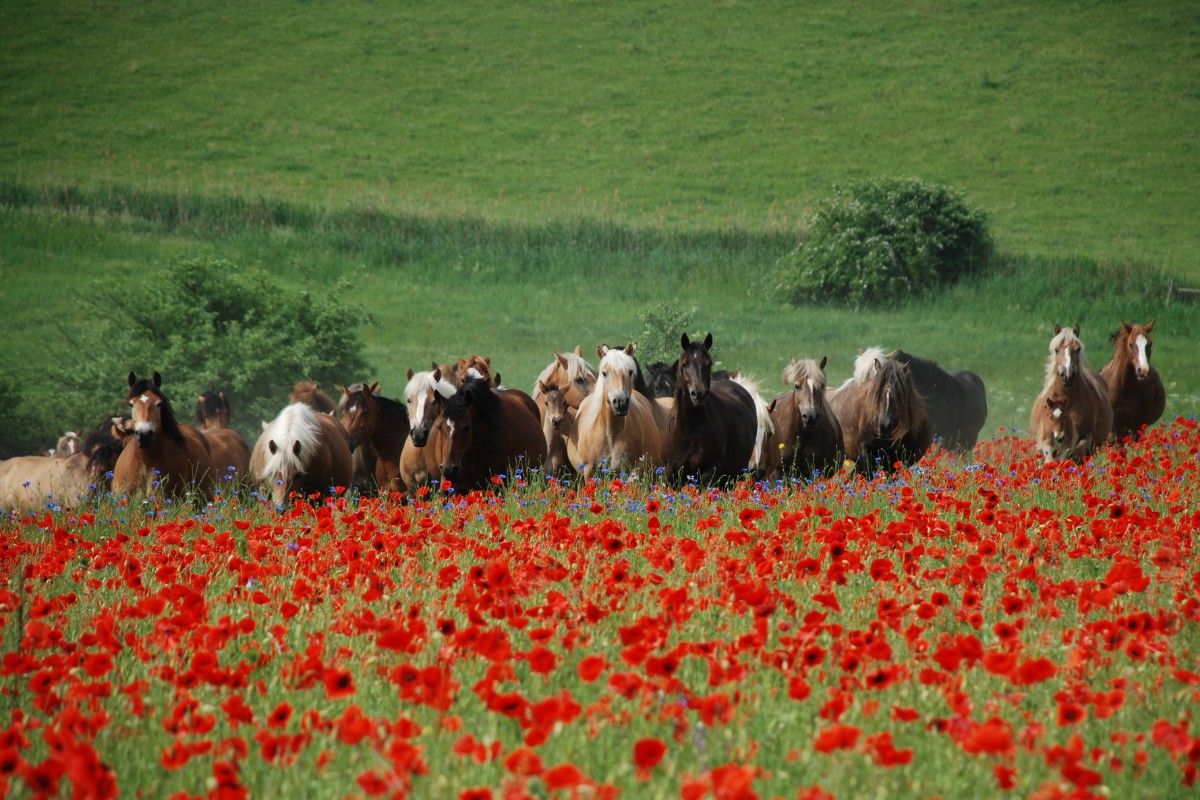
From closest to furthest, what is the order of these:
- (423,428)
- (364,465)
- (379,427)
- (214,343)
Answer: (423,428) → (379,427) → (364,465) → (214,343)

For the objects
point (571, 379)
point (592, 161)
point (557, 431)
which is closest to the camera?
point (557, 431)

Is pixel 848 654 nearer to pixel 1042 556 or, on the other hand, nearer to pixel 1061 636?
pixel 1061 636

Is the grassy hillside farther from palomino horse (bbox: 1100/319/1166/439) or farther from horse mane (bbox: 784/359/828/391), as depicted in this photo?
horse mane (bbox: 784/359/828/391)

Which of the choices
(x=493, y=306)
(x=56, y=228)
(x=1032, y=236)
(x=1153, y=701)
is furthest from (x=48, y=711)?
(x=1032, y=236)

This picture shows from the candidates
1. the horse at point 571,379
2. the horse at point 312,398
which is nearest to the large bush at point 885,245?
the horse at point 571,379

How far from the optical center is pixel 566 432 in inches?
543

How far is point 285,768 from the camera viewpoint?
11.6 feet

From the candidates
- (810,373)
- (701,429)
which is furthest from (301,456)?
(810,373)

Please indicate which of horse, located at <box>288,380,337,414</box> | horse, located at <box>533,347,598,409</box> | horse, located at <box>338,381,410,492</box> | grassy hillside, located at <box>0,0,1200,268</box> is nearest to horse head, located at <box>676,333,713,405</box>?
horse, located at <box>533,347,598,409</box>

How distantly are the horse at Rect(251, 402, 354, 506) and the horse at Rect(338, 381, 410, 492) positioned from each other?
0.74ft

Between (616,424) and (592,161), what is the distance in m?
39.7

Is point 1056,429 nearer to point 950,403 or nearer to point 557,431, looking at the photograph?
point 950,403

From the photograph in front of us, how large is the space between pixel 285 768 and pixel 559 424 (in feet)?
32.1

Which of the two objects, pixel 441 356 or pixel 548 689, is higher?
pixel 548 689
